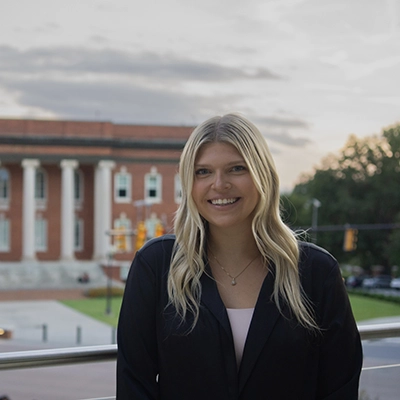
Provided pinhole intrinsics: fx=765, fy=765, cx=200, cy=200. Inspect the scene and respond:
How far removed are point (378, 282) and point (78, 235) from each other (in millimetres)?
25990

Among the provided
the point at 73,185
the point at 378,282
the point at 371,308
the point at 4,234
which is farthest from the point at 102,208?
the point at 378,282

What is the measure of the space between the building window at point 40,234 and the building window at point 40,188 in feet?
3.86

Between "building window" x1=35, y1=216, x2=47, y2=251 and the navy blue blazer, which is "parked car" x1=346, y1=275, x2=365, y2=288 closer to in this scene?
"building window" x1=35, y1=216, x2=47, y2=251

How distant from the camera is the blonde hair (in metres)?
2.90

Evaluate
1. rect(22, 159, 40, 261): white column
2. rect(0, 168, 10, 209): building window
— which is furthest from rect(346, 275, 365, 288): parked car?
rect(0, 168, 10, 209): building window

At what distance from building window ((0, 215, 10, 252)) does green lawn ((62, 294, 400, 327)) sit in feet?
39.8

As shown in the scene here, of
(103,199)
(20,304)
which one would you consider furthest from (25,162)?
(20,304)

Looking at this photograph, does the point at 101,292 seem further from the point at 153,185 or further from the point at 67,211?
the point at 153,185

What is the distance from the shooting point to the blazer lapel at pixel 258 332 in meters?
2.86

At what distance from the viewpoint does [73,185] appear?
A: 6216 centimetres

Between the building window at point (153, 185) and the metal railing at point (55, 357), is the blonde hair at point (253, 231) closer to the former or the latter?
the metal railing at point (55, 357)

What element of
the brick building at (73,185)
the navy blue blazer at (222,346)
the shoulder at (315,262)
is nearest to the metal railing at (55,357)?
the navy blue blazer at (222,346)

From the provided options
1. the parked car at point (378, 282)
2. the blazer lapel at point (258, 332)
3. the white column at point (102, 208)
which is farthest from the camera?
the parked car at point (378, 282)

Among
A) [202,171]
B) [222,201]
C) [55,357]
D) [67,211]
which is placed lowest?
[67,211]
